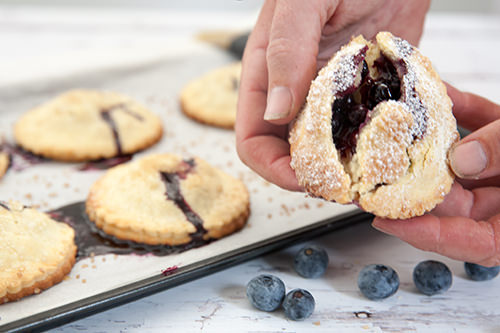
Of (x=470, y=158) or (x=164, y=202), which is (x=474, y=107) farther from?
(x=164, y=202)

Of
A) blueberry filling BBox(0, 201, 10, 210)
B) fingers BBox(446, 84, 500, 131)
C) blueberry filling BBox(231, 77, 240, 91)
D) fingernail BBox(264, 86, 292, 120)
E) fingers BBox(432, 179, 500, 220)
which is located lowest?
blueberry filling BBox(231, 77, 240, 91)

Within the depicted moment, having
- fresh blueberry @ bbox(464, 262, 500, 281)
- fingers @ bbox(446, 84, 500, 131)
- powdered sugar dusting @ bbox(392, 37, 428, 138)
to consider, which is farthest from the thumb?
fresh blueberry @ bbox(464, 262, 500, 281)

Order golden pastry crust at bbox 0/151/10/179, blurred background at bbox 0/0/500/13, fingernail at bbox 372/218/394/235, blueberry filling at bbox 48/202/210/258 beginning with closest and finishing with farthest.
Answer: fingernail at bbox 372/218/394/235 < blueberry filling at bbox 48/202/210/258 < golden pastry crust at bbox 0/151/10/179 < blurred background at bbox 0/0/500/13

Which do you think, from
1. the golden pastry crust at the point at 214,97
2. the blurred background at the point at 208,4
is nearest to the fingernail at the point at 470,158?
the golden pastry crust at the point at 214,97

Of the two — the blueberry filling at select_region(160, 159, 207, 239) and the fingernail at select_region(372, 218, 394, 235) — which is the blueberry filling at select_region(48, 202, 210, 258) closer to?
the blueberry filling at select_region(160, 159, 207, 239)

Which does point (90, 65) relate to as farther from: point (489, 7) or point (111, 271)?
point (489, 7)

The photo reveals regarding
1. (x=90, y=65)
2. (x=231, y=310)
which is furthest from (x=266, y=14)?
(x=90, y=65)

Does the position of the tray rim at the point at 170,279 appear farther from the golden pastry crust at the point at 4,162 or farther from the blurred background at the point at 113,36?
the blurred background at the point at 113,36
